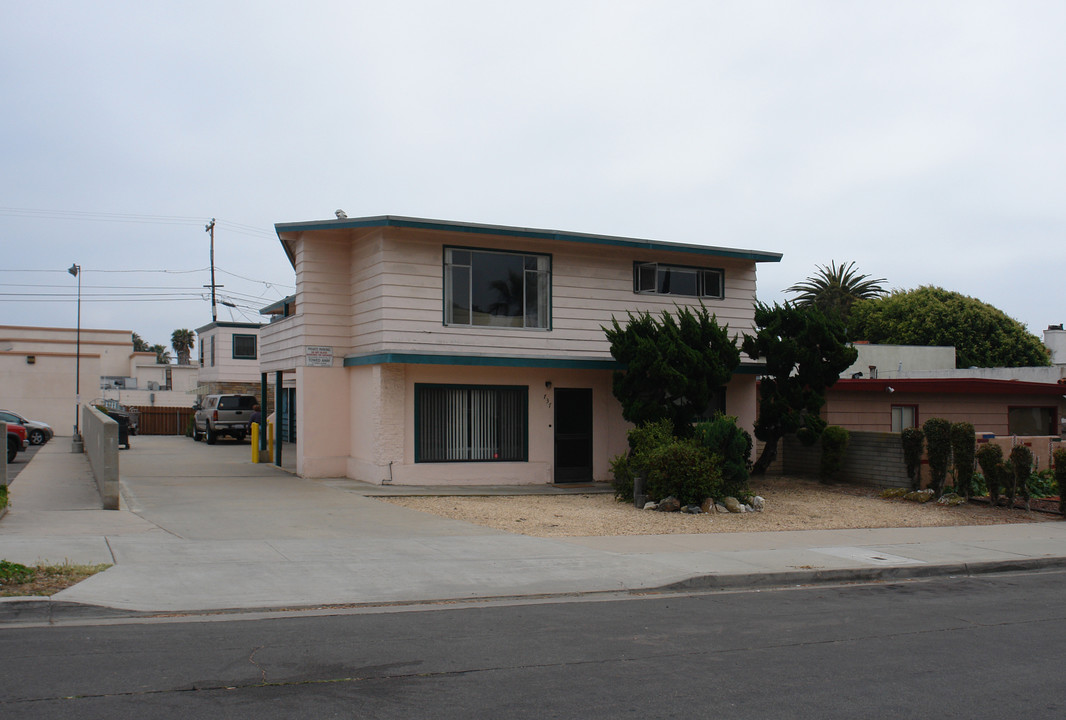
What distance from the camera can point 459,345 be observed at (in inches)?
757

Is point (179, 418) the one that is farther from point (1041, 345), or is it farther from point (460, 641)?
point (1041, 345)

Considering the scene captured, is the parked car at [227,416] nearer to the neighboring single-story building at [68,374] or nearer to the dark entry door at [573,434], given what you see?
the neighboring single-story building at [68,374]

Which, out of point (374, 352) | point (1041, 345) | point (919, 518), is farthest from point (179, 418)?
point (1041, 345)

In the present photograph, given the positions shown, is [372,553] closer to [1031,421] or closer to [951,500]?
[951,500]

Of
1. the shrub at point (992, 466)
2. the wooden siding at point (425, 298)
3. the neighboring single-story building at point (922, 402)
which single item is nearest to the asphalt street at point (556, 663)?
the shrub at point (992, 466)

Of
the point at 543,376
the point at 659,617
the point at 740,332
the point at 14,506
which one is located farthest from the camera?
the point at 740,332

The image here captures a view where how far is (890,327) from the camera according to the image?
56750mm

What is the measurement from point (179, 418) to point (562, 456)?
28.5 m

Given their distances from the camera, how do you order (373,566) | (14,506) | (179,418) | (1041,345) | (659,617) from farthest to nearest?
(1041,345), (179,418), (14,506), (373,566), (659,617)

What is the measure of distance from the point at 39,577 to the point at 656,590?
6.24 m

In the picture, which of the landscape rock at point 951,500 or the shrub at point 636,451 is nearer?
the shrub at point 636,451

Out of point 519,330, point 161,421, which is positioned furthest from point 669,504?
point 161,421

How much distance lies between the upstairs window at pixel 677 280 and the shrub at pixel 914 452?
5.59 meters

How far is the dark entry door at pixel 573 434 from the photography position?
2025 centimetres
